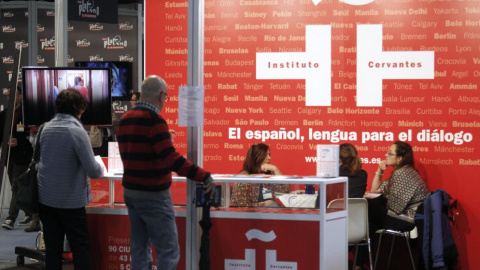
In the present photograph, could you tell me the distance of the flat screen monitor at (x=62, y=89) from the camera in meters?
5.25

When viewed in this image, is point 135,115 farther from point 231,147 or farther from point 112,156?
point 231,147

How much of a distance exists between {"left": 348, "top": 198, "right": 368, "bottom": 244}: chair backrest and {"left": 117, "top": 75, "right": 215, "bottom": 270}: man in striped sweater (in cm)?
181

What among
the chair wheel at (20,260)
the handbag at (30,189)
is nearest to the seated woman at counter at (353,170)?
the handbag at (30,189)

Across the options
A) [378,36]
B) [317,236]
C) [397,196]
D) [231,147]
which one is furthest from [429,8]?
[317,236]

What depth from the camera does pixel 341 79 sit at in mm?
6395

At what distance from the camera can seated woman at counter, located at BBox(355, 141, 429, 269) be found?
5941mm

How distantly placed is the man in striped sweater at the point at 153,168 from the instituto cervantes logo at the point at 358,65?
2.52m

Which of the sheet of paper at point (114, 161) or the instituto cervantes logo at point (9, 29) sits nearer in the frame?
the sheet of paper at point (114, 161)

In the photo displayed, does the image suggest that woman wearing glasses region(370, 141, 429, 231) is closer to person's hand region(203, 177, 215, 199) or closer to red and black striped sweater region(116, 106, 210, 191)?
person's hand region(203, 177, 215, 199)

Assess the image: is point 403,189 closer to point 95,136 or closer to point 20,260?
point 20,260

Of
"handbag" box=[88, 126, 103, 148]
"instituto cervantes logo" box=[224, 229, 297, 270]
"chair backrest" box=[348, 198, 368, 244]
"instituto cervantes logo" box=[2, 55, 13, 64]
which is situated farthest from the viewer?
"instituto cervantes logo" box=[2, 55, 13, 64]

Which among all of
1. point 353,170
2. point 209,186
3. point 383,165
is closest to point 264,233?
point 209,186

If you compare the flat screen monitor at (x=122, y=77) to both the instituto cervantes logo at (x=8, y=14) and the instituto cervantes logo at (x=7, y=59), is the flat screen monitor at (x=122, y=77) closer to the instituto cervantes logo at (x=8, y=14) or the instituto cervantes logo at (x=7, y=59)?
the instituto cervantes logo at (x=7, y=59)

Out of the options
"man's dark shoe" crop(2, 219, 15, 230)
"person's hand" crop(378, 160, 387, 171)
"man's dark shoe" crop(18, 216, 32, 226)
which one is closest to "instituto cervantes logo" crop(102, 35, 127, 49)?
"man's dark shoe" crop(18, 216, 32, 226)
